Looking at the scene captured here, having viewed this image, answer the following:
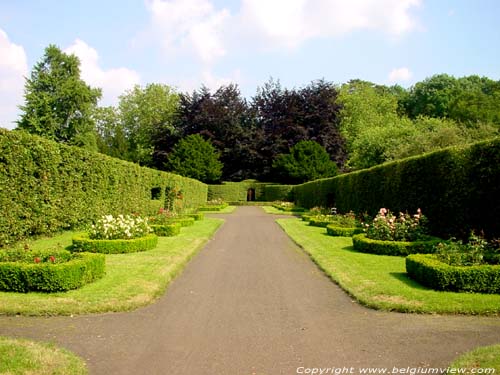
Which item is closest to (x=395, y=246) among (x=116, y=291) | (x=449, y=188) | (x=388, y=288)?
(x=449, y=188)

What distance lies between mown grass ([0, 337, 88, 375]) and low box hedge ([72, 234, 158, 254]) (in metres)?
6.59

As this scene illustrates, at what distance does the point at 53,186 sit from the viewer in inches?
510

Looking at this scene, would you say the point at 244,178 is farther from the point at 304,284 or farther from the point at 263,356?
the point at 263,356

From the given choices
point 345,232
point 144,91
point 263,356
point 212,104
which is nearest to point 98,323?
point 263,356

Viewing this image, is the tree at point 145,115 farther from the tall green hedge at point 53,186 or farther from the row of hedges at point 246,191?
the tall green hedge at point 53,186

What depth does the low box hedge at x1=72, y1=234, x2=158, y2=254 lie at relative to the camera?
11262 mm

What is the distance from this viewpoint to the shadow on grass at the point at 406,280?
7805 millimetres

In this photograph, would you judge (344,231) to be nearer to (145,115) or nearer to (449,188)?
(449,188)

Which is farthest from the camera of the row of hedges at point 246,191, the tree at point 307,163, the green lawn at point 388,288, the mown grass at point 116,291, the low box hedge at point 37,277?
the row of hedges at point 246,191

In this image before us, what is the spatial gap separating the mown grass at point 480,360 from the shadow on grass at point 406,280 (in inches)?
118

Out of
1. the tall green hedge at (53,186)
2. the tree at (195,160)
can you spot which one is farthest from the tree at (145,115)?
the tall green hedge at (53,186)

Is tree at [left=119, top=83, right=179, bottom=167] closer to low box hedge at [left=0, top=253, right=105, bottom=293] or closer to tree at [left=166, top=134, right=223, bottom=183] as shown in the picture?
tree at [left=166, top=134, right=223, bottom=183]

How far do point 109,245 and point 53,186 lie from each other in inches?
120

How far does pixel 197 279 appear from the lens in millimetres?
8883
